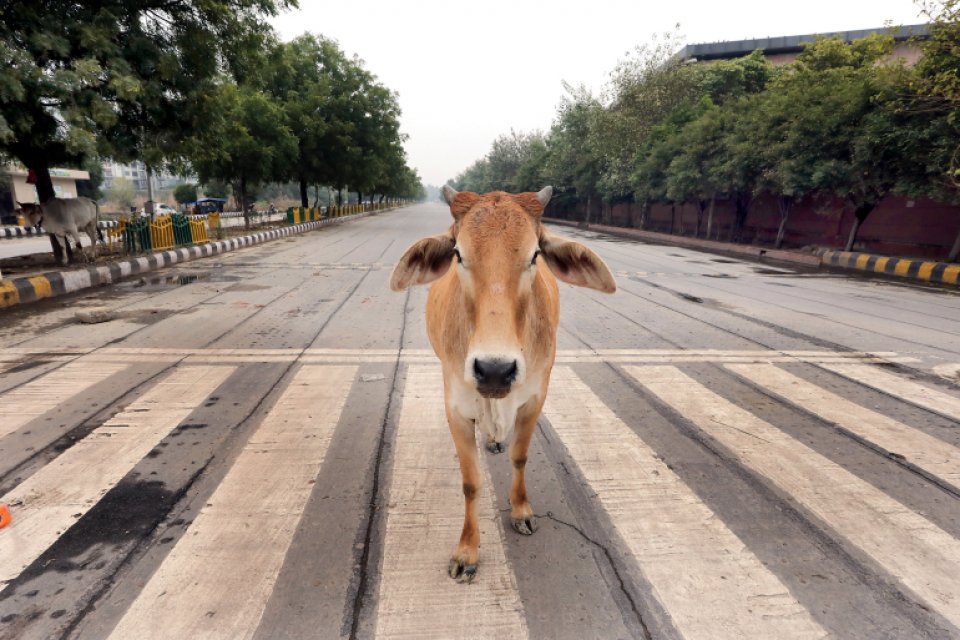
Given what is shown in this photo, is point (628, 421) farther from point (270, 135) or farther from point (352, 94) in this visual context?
point (352, 94)

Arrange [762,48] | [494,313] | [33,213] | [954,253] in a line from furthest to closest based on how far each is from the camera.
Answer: [762,48] < [954,253] < [33,213] < [494,313]

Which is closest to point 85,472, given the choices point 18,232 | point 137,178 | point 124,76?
point 124,76

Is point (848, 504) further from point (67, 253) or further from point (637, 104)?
point (637, 104)

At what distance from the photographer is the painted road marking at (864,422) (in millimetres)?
3420

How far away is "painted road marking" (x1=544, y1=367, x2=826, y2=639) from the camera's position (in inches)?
83.4

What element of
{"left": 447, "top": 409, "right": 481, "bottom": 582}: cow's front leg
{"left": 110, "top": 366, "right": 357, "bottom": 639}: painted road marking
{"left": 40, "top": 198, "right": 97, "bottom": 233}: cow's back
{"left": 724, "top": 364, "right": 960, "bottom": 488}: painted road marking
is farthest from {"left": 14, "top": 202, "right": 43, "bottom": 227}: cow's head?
{"left": 724, "top": 364, "right": 960, "bottom": 488}: painted road marking

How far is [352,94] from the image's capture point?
103ft

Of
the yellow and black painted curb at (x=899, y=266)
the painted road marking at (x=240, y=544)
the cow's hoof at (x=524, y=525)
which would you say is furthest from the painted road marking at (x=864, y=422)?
the yellow and black painted curb at (x=899, y=266)

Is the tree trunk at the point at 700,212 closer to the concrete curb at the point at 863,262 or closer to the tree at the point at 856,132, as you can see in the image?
the concrete curb at the point at 863,262

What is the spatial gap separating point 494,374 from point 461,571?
3.84ft

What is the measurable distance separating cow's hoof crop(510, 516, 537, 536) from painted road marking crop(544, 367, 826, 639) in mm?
479

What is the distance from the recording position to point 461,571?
7.89 ft

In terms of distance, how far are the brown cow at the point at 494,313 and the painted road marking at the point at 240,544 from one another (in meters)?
0.95

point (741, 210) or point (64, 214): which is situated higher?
point (741, 210)
